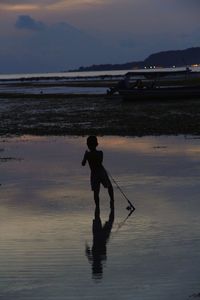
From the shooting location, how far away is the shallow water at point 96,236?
649 centimetres

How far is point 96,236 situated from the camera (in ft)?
28.6

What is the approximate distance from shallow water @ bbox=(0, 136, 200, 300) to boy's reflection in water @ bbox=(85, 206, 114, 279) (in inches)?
0.5

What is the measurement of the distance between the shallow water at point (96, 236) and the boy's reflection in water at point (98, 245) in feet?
0.04

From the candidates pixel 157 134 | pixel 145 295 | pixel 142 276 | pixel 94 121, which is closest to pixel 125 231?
pixel 142 276

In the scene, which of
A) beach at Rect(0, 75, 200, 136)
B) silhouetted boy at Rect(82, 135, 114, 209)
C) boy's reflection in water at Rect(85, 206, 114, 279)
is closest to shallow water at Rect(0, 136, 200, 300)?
boy's reflection in water at Rect(85, 206, 114, 279)

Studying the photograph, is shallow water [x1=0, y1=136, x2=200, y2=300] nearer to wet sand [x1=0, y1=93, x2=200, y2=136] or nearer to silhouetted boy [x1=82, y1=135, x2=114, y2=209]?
silhouetted boy [x1=82, y1=135, x2=114, y2=209]

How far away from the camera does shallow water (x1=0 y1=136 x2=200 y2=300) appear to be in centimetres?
649

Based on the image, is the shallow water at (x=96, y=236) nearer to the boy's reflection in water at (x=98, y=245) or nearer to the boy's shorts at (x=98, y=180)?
the boy's reflection in water at (x=98, y=245)

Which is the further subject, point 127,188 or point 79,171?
point 79,171

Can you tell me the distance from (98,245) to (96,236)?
0.50 metres

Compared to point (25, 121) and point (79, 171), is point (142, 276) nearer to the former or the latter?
point (79, 171)

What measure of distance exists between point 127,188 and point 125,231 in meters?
3.42

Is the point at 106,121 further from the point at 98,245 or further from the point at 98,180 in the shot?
the point at 98,245

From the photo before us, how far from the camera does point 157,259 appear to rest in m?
7.35
